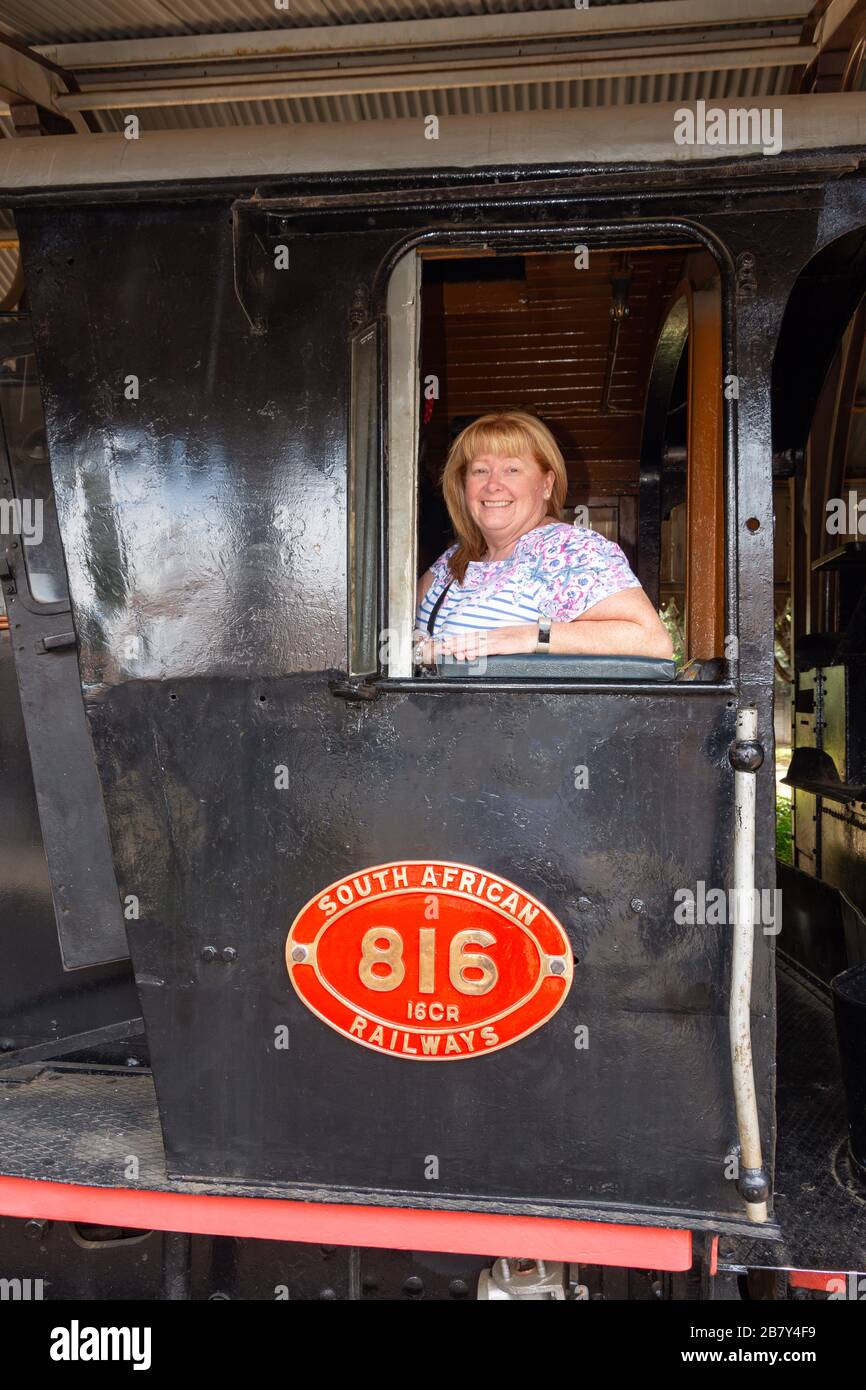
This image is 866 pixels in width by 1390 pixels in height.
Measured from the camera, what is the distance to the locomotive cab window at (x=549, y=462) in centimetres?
184

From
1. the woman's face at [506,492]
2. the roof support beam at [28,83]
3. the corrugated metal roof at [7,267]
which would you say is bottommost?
the woman's face at [506,492]

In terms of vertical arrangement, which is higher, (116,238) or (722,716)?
(116,238)

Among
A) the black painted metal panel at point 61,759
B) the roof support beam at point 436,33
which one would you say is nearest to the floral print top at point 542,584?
the black painted metal panel at point 61,759

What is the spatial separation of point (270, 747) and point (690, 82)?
2.48m

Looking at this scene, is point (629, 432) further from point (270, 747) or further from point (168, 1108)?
point (168, 1108)

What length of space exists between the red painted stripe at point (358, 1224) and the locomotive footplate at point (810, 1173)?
25 centimetres

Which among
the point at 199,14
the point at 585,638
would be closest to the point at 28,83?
the point at 199,14

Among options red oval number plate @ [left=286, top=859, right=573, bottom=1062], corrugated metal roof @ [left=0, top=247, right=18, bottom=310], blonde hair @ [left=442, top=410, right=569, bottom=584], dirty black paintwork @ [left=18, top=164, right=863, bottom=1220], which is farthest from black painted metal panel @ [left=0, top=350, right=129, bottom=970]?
corrugated metal roof @ [left=0, top=247, right=18, bottom=310]

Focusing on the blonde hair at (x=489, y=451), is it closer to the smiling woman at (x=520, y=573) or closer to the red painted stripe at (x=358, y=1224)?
the smiling woman at (x=520, y=573)
